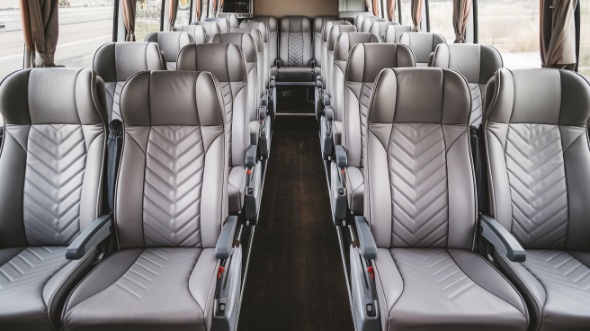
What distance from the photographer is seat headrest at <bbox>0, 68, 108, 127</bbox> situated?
223cm

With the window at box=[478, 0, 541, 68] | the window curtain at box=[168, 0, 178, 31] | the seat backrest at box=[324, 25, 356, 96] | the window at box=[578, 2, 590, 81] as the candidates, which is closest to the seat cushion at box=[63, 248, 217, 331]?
the window at box=[578, 2, 590, 81]

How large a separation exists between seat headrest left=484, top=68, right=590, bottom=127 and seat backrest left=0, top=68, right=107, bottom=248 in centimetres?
209

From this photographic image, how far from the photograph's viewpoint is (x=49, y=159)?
2.28 metres

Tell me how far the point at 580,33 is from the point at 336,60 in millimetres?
1966

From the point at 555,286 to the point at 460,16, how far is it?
3691 mm

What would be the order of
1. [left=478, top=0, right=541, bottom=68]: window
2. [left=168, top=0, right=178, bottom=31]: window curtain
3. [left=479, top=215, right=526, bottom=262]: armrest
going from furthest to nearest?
[left=168, top=0, right=178, bottom=31]: window curtain < [left=478, top=0, right=541, bottom=68]: window < [left=479, top=215, right=526, bottom=262]: armrest

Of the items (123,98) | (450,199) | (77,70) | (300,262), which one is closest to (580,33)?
(450,199)

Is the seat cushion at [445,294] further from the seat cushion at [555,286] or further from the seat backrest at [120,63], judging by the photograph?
the seat backrest at [120,63]

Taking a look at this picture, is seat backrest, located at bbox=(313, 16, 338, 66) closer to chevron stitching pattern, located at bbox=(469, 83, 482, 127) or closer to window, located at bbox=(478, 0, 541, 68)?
window, located at bbox=(478, 0, 541, 68)

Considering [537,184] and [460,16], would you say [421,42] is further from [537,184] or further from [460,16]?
[537,184]

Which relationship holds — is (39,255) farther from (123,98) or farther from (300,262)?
Result: (300,262)

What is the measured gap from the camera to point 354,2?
32.1ft

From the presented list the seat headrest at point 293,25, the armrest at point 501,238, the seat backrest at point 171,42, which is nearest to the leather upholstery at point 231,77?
the armrest at point 501,238

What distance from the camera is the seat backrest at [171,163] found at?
2.21m
